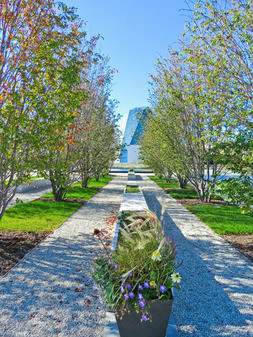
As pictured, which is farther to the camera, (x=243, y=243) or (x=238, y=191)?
(x=243, y=243)

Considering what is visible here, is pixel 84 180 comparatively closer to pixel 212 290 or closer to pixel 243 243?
pixel 243 243

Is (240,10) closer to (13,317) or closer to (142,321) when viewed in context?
(142,321)

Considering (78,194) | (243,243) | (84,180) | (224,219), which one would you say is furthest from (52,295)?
(84,180)

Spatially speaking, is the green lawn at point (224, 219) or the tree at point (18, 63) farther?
the green lawn at point (224, 219)

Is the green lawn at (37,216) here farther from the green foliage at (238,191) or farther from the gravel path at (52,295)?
the green foliage at (238,191)

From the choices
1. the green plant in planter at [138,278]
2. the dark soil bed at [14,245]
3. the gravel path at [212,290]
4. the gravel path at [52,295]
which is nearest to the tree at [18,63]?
the dark soil bed at [14,245]

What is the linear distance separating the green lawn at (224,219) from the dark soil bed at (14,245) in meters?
4.69

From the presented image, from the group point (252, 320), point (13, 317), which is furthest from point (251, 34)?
point (13, 317)

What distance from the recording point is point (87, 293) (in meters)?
3.55

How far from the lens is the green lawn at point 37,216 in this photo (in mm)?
6719

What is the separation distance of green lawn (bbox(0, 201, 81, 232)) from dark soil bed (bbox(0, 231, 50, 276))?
39cm

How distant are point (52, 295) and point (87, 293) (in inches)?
19.2

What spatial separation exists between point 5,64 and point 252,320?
6135 millimetres

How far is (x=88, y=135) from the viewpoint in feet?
38.3
